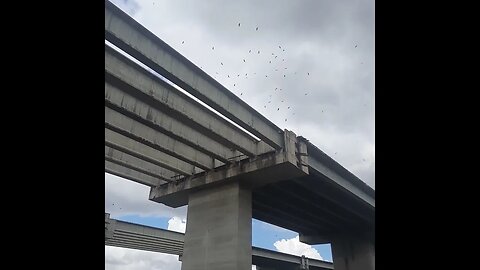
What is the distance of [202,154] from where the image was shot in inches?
989

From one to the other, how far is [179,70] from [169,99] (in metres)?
1.58

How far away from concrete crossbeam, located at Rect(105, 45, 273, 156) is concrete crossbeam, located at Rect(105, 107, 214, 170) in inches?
68.5

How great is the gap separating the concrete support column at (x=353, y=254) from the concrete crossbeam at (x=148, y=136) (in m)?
26.7

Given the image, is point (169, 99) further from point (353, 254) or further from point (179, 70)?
point (353, 254)

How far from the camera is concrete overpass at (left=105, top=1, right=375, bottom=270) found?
685 inches

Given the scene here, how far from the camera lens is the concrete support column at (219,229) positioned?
79.8ft

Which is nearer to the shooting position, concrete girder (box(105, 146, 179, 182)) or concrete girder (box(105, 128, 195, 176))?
concrete girder (box(105, 128, 195, 176))

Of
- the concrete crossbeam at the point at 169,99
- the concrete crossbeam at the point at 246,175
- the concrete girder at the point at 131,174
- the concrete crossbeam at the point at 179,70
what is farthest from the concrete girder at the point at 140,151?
the concrete crossbeam at the point at 179,70

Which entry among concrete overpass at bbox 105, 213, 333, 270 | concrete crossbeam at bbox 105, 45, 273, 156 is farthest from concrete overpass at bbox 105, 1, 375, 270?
concrete overpass at bbox 105, 213, 333, 270

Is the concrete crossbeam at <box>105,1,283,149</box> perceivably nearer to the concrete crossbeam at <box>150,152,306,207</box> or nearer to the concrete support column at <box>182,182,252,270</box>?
the concrete crossbeam at <box>150,152,306,207</box>

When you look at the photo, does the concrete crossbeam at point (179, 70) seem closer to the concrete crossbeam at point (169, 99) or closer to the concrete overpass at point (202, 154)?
the concrete overpass at point (202, 154)
